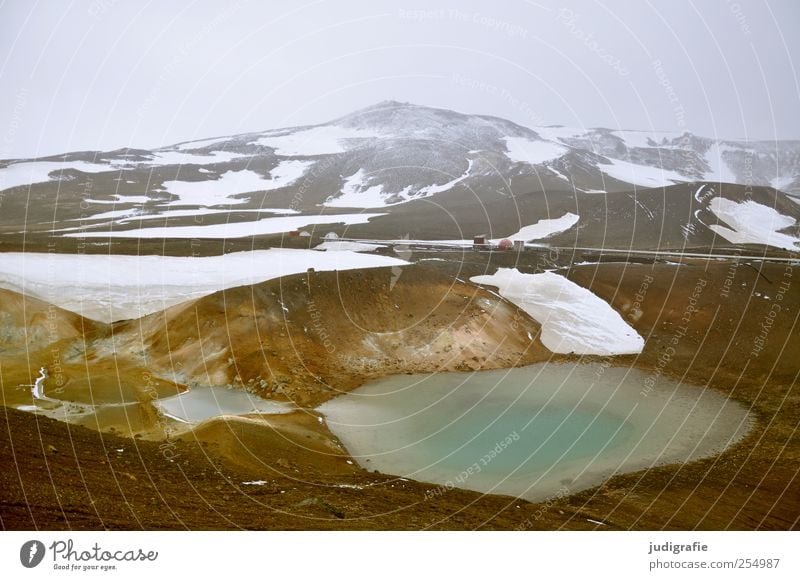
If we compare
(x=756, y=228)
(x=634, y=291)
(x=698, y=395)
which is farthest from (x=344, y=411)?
(x=756, y=228)

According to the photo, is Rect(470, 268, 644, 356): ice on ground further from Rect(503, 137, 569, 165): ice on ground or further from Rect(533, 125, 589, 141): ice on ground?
Rect(533, 125, 589, 141): ice on ground

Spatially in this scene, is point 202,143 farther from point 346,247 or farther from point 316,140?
point 346,247

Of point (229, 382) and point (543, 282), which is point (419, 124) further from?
point (229, 382)

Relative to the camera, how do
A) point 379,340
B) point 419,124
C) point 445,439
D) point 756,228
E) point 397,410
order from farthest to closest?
point 419,124, point 756,228, point 379,340, point 397,410, point 445,439

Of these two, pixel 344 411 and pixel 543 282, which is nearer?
pixel 344 411

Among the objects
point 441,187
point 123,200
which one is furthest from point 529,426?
point 441,187

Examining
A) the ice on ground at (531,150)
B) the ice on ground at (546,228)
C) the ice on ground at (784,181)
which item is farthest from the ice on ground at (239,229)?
the ice on ground at (784,181)
